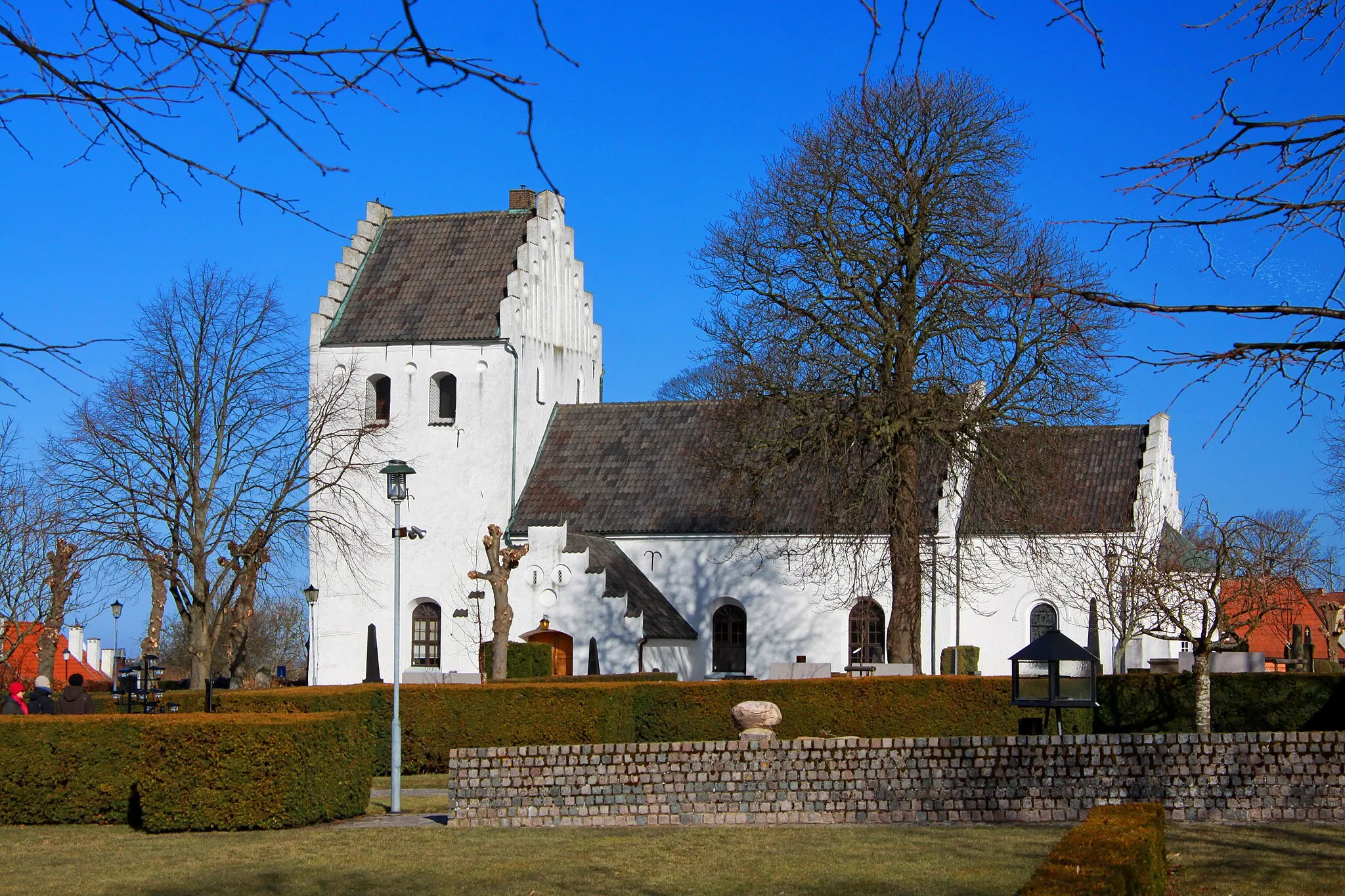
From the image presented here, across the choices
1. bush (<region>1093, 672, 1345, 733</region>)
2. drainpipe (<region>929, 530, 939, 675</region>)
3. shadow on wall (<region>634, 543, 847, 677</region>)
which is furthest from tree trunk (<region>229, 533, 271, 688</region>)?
bush (<region>1093, 672, 1345, 733</region>)

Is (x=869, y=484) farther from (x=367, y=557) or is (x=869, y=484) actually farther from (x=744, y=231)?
(x=367, y=557)

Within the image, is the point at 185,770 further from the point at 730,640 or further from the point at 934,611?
the point at 730,640

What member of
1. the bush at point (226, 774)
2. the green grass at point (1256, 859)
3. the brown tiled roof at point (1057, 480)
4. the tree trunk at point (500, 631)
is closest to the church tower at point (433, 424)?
the tree trunk at point (500, 631)

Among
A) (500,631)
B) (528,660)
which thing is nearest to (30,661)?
(528,660)

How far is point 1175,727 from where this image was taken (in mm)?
24391

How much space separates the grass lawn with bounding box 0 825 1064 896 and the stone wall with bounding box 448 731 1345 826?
451 millimetres

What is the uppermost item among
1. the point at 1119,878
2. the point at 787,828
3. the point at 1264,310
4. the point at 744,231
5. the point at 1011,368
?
the point at 744,231

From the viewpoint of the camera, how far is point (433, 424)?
132 ft

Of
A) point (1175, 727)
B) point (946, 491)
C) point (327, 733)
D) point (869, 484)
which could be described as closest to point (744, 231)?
point (869, 484)

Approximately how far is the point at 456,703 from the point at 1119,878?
52.7 ft

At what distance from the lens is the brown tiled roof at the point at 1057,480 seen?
30.4 metres

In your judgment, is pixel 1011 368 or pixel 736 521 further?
pixel 736 521

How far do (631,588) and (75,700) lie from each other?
19291mm

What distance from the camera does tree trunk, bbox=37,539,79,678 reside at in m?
38.0
